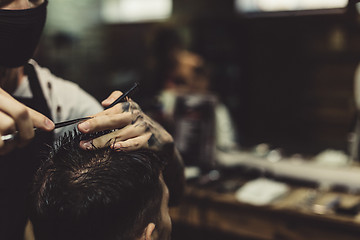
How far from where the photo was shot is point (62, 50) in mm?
7414

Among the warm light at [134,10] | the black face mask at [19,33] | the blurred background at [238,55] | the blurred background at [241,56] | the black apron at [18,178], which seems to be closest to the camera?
the black face mask at [19,33]

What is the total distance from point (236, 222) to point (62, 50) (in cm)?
526

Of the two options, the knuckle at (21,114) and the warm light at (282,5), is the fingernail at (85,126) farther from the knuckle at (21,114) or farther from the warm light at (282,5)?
the warm light at (282,5)

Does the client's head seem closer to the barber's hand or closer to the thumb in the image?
the barber's hand

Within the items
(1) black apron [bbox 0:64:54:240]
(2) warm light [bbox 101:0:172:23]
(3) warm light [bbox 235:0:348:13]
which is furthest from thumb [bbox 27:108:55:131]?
(2) warm light [bbox 101:0:172:23]

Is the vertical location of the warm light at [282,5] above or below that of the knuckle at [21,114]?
below

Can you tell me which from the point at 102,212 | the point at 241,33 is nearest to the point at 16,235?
the point at 102,212

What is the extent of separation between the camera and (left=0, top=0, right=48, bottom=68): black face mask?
1396mm

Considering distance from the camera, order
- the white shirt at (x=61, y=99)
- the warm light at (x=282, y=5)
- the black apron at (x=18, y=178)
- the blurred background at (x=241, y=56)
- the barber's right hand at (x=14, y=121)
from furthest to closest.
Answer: the blurred background at (x=241, y=56) → the warm light at (x=282, y=5) → the white shirt at (x=61, y=99) → the black apron at (x=18, y=178) → the barber's right hand at (x=14, y=121)

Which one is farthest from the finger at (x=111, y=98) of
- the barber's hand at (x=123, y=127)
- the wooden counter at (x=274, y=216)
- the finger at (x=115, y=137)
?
the wooden counter at (x=274, y=216)

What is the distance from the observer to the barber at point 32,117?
1182 mm

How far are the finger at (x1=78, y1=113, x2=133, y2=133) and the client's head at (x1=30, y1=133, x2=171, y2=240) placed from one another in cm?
9

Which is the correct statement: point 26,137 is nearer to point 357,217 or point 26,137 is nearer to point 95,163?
point 95,163

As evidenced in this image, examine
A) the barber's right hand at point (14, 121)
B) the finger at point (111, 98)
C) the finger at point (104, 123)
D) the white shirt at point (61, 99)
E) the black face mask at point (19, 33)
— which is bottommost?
the white shirt at point (61, 99)
